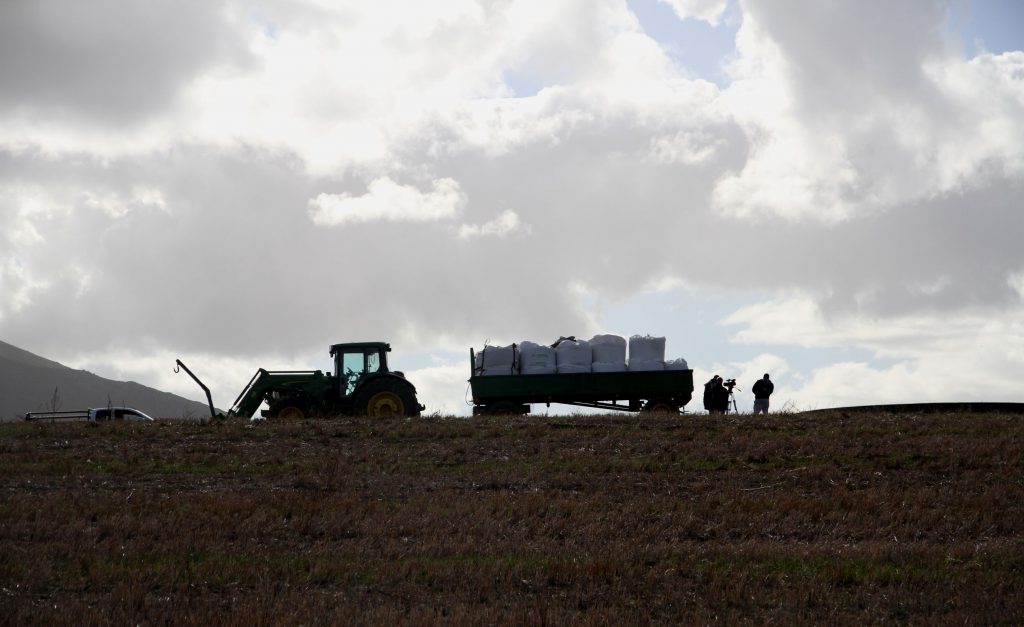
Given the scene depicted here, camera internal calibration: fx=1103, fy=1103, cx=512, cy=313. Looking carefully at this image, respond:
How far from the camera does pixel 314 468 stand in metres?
19.4

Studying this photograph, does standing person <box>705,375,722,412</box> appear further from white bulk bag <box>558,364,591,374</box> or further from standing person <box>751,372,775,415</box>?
white bulk bag <box>558,364,591,374</box>

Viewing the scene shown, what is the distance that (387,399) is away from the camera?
1088 inches

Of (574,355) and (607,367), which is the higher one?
(574,355)

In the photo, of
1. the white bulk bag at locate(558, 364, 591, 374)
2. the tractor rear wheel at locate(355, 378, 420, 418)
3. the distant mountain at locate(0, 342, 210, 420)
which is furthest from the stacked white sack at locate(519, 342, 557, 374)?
the distant mountain at locate(0, 342, 210, 420)

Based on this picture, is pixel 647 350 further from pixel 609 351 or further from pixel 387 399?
pixel 387 399

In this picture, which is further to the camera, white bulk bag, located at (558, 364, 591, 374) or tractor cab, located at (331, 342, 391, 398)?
white bulk bag, located at (558, 364, 591, 374)

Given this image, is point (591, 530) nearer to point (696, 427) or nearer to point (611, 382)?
point (696, 427)

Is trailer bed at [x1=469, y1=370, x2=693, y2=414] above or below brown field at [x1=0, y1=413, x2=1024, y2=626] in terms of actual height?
above

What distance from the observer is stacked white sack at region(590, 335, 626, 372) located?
101 feet

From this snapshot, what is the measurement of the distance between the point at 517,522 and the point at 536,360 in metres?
15.9

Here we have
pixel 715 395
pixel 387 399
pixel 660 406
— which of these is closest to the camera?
pixel 387 399

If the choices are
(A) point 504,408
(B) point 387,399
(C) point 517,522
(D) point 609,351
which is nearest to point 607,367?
(D) point 609,351

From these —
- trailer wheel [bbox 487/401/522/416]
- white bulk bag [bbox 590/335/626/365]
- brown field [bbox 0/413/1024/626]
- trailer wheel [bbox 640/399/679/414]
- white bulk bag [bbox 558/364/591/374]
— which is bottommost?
brown field [bbox 0/413/1024/626]

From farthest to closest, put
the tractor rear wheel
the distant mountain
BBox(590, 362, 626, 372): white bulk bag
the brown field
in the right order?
the distant mountain → BBox(590, 362, 626, 372): white bulk bag → the tractor rear wheel → the brown field
